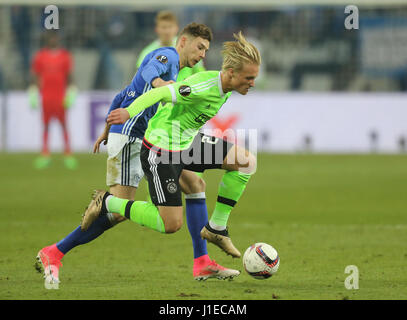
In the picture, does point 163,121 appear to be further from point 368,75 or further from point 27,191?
point 368,75

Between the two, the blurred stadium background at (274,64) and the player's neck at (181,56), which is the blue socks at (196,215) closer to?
the player's neck at (181,56)

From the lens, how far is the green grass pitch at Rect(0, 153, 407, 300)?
574cm

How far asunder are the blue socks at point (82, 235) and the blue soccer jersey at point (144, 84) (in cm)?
74

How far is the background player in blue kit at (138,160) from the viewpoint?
6270 mm

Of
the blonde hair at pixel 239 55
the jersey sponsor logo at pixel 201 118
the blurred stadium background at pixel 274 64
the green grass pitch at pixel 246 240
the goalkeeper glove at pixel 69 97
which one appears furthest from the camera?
the blurred stadium background at pixel 274 64

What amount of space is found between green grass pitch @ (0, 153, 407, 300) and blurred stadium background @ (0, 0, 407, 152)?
3998 millimetres

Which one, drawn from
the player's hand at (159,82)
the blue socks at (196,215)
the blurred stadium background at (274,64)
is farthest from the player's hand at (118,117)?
the blurred stadium background at (274,64)

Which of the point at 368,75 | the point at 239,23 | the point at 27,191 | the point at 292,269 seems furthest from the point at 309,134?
the point at 292,269

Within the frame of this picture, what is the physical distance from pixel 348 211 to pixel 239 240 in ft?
9.02

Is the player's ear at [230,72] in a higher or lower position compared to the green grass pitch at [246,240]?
higher

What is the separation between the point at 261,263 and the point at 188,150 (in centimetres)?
99

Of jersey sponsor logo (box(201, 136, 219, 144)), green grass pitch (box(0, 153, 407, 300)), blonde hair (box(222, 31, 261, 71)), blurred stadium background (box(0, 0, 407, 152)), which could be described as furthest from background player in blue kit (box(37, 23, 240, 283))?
blurred stadium background (box(0, 0, 407, 152))

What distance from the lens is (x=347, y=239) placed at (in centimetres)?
829

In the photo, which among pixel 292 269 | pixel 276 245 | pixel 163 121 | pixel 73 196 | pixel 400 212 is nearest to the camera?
pixel 163 121
